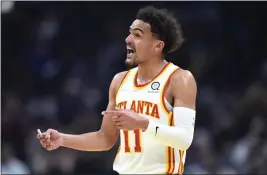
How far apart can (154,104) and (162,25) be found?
0.54 meters

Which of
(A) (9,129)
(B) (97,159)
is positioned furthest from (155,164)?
(A) (9,129)

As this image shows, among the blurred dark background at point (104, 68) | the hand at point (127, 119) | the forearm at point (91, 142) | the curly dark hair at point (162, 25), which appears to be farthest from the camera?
the blurred dark background at point (104, 68)

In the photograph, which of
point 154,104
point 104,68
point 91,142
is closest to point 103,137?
point 91,142

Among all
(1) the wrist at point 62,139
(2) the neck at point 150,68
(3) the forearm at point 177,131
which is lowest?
(1) the wrist at point 62,139

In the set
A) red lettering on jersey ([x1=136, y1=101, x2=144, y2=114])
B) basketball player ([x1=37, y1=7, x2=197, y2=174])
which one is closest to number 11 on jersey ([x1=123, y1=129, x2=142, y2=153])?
basketball player ([x1=37, y1=7, x2=197, y2=174])

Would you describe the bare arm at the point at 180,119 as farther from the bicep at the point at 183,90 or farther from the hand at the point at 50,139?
the hand at the point at 50,139

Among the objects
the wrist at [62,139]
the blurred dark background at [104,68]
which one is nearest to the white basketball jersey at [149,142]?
the wrist at [62,139]

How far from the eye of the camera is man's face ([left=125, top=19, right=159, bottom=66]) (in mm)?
4004

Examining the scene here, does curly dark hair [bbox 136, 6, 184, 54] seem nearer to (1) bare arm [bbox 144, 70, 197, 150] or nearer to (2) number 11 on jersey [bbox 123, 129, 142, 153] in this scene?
(1) bare arm [bbox 144, 70, 197, 150]

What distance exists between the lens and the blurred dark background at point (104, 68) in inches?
309

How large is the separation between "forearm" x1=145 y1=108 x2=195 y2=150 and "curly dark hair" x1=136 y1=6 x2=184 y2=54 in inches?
21.6

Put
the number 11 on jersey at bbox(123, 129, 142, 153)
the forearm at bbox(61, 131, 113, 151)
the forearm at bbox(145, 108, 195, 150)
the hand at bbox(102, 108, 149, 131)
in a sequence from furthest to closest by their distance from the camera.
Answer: the forearm at bbox(61, 131, 113, 151) → the number 11 on jersey at bbox(123, 129, 142, 153) → the forearm at bbox(145, 108, 195, 150) → the hand at bbox(102, 108, 149, 131)

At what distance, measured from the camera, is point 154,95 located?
3.93m

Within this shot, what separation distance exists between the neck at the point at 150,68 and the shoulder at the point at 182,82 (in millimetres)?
163
